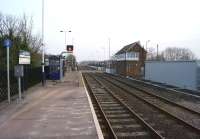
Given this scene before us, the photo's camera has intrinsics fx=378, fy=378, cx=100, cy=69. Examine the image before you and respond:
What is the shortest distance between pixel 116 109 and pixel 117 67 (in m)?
67.3

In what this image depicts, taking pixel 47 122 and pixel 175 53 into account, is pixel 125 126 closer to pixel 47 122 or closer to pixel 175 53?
pixel 47 122

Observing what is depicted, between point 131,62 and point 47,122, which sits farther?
point 131,62

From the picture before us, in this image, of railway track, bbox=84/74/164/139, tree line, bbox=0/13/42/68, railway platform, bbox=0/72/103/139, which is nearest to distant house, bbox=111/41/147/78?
tree line, bbox=0/13/42/68

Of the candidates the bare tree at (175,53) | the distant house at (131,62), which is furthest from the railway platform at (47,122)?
the bare tree at (175,53)

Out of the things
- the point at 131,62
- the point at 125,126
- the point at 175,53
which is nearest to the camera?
the point at 125,126

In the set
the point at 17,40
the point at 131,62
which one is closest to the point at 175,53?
the point at 131,62

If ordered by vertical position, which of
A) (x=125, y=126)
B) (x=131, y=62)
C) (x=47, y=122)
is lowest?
(x=125, y=126)

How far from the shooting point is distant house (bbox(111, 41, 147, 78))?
74.0m

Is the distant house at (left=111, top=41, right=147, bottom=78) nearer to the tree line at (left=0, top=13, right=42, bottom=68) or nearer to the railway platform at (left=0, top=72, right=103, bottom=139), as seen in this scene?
the tree line at (left=0, top=13, right=42, bottom=68)

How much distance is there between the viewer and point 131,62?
3184 inches

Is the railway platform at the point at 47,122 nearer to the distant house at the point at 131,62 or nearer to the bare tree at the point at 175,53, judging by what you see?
the distant house at the point at 131,62

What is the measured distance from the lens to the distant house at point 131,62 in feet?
243

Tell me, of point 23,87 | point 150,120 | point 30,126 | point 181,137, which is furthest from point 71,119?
point 23,87

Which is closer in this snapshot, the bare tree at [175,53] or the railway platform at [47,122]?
the railway platform at [47,122]
